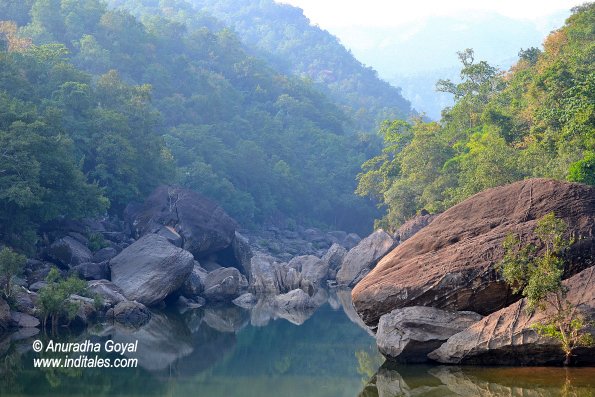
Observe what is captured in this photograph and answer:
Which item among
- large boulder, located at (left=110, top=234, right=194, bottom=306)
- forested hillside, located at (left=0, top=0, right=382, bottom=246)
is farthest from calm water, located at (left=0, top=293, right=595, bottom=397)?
forested hillside, located at (left=0, top=0, right=382, bottom=246)

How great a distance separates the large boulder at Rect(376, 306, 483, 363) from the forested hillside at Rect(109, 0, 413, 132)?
3216 inches

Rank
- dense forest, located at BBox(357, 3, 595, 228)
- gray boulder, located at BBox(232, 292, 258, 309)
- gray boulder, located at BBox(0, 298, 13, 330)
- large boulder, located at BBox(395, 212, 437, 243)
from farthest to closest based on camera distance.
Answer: large boulder, located at BBox(395, 212, 437, 243) < gray boulder, located at BBox(232, 292, 258, 309) < dense forest, located at BBox(357, 3, 595, 228) < gray boulder, located at BBox(0, 298, 13, 330)

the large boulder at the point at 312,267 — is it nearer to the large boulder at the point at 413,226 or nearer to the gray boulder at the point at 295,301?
the large boulder at the point at 413,226

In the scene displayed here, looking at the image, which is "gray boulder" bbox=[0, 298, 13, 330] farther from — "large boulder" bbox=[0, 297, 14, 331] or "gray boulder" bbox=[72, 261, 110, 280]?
"gray boulder" bbox=[72, 261, 110, 280]

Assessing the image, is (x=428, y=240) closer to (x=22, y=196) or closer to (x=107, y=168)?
(x=22, y=196)

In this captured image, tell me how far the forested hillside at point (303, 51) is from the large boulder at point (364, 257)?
54184 mm

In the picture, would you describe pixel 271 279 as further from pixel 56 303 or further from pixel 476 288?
pixel 476 288

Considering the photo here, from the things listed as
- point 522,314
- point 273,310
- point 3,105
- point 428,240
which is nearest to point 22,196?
point 3,105

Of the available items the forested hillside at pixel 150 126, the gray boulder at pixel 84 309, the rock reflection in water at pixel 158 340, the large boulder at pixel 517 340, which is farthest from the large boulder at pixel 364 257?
the large boulder at pixel 517 340

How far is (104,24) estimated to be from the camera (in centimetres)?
7356

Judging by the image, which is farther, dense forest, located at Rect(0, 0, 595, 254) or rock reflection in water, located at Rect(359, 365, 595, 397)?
dense forest, located at Rect(0, 0, 595, 254)

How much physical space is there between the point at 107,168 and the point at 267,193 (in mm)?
27535

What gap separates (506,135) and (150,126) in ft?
78.1

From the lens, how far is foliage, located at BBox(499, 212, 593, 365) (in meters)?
19.1
